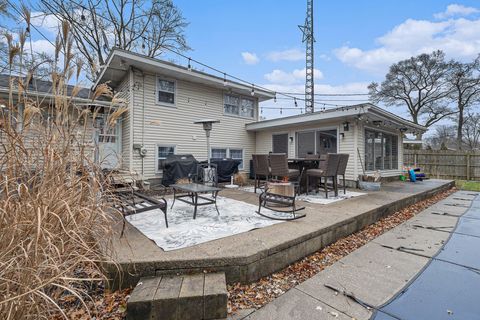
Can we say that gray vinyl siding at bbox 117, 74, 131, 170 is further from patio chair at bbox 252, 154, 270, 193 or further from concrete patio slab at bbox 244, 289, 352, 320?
concrete patio slab at bbox 244, 289, 352, 320

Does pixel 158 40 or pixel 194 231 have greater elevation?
pixel 158 40

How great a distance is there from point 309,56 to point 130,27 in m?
11.5

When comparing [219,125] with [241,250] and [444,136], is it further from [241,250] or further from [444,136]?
[444,136]

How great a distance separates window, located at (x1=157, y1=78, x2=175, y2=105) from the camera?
7.57 m

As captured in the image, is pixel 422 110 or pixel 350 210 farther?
pixel 422 110

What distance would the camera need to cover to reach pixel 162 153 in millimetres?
7652

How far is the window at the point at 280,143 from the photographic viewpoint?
919cm

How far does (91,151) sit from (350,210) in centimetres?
404

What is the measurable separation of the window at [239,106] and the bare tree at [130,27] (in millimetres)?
5376

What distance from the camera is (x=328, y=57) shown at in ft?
51.7

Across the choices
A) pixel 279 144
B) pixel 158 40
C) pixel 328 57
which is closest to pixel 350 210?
pixel 279 144

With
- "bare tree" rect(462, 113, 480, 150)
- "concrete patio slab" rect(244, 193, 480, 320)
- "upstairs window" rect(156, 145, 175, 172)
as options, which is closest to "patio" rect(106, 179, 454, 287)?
"concrete patio slab" rect(244, 193, 480, 320)

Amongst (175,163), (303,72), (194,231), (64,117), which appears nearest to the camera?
(64,117)

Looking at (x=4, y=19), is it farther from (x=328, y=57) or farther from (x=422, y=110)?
(x=422, y=110)
